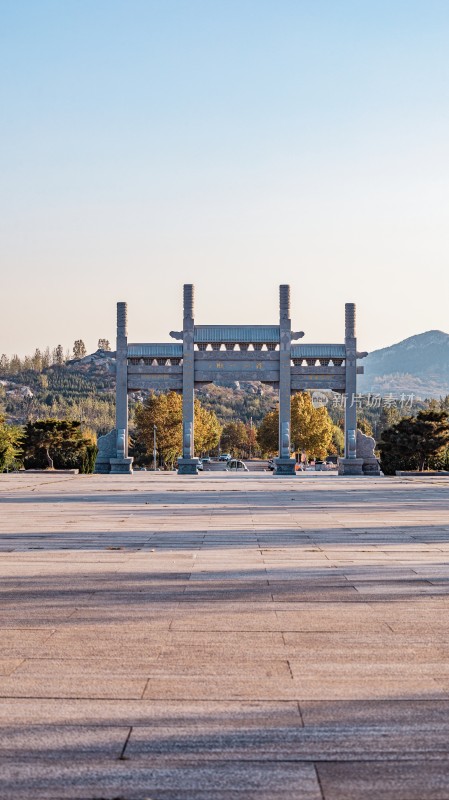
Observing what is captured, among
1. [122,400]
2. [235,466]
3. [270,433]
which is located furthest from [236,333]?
[270,433]

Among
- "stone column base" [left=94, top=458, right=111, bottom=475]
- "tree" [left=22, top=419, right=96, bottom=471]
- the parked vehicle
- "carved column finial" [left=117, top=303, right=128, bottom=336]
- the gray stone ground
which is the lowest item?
the parked vehicle

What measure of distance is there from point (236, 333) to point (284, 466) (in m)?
7.46

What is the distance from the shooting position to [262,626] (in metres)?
6.95

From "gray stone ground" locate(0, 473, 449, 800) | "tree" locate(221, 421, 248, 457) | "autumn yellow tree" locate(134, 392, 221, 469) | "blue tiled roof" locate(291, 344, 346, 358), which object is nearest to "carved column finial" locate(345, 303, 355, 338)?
"blue tiled roof" locate(291, 344, 346, 358)

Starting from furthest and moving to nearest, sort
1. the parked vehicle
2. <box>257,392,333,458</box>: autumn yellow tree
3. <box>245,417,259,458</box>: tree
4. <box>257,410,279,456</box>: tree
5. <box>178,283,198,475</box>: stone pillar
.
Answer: <box>245,417,259,458</box>: tree → <box>257,410,279,456</box>: tree → <box>257,392,333,458</box>: autumn yellow tree → the parked vehicle → <box>178,283,198,475</box>: stone pillar

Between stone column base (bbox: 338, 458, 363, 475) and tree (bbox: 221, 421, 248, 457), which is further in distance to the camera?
tree (bbox: 221, 421, 248, 457)

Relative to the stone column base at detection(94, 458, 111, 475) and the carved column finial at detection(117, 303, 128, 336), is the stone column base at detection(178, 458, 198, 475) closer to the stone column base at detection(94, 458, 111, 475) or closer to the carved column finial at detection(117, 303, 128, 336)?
the stone column base at detection(94, 458, 111, 475)

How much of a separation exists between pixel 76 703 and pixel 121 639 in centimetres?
159

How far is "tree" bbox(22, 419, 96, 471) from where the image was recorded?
1927 inches

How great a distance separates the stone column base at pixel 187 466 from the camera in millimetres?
45656

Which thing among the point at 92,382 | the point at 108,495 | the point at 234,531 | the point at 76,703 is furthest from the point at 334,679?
the point at 92,382

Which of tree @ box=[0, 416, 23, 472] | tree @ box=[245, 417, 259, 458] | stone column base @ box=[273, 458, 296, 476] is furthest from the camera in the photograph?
tree @ box=[245, 417, 259, 458]

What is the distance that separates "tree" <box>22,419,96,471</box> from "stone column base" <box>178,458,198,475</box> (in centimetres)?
588

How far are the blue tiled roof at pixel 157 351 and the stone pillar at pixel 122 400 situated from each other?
0.55 m
